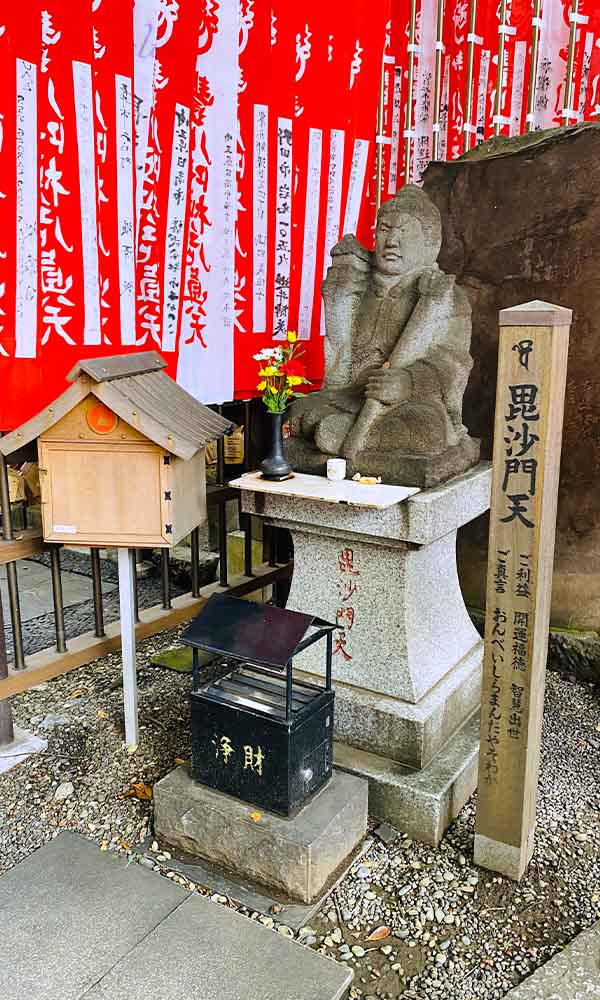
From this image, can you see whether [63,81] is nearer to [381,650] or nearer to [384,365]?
[384,365]

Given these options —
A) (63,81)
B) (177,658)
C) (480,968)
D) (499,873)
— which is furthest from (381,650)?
(63,81)

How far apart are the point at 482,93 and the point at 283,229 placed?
187cm

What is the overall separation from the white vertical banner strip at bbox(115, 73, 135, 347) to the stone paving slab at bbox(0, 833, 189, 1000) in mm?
2622

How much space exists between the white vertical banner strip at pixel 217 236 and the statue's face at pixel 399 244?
106 centimetres

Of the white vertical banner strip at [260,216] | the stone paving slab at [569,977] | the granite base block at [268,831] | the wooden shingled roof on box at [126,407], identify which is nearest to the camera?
the stone paving slab at [569,977]

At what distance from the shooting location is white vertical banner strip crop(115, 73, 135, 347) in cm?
388

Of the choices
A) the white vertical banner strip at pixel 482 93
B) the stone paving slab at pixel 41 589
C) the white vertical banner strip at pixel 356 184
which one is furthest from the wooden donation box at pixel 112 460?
the white vertical banner strip at pixel 482 93

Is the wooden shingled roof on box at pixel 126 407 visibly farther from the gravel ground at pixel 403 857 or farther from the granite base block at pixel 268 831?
the gravel ground at pixel 403 857

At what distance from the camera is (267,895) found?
9.92 ft

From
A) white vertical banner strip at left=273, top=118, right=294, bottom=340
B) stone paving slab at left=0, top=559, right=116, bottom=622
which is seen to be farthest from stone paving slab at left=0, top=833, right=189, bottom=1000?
white vertical banner strip at left=273, top=118, right=294, bottom=340

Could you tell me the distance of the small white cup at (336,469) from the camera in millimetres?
3818

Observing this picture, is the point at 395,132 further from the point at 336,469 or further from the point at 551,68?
the point at 336,469

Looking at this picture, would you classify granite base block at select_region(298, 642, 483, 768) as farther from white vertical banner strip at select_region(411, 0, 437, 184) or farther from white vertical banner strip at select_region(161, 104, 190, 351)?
white vertical banner strip at select_region(411, 0, 437, 184)

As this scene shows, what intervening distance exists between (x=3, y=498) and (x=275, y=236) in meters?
2.42
